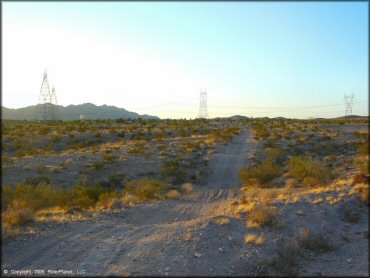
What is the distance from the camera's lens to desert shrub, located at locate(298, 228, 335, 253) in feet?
43.9

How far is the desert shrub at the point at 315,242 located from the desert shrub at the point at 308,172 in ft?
38.9

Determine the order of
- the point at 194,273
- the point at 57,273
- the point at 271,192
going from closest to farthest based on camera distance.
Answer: the point at 194,273
the point at 57,273
the point at 271,192

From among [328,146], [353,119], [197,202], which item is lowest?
[197,202]

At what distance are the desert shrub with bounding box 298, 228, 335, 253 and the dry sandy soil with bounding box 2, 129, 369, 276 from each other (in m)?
0.34

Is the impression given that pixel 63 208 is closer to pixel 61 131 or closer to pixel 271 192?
pixel 271 192

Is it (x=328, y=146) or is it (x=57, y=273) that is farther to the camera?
(x=328, y=146)

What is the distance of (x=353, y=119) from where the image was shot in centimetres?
1596

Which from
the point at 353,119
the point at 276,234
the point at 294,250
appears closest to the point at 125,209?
the point at 276,234

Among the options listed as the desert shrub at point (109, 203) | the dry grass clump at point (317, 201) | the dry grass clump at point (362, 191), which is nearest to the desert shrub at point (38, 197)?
the desert shrub at point (109, 203)

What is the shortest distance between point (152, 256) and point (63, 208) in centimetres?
910

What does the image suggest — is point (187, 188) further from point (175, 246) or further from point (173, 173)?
point (175, 246)

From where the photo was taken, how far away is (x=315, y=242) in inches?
538

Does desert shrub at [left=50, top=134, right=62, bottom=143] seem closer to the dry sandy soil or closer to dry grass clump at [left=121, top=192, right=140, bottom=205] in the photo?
dry grass clump at [left=121, top=192, right=140, bottom=205]

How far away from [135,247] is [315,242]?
5.68 metres
